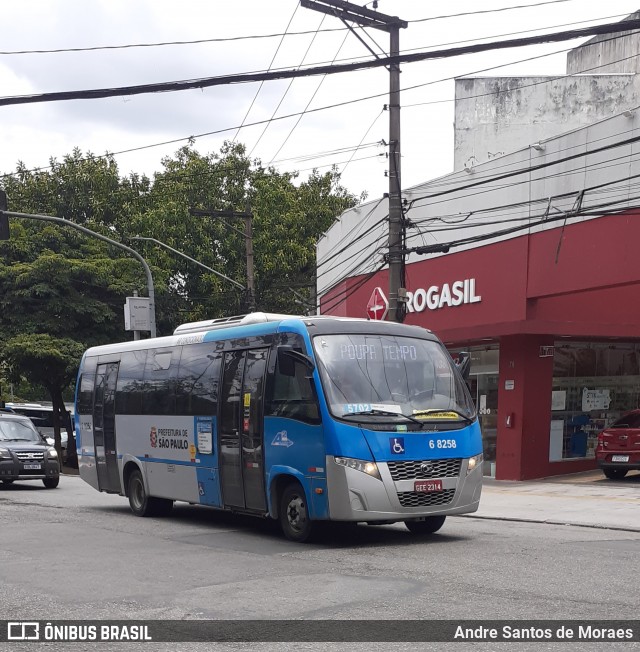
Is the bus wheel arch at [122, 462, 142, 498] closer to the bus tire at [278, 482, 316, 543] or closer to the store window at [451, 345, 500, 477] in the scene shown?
the bus tire at [278, 482, 316, 543]

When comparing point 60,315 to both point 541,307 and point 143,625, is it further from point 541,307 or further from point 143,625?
point 143,625

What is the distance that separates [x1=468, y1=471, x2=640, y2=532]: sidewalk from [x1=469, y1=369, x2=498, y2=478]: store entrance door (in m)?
0.81

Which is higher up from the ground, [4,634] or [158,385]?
[158,385]

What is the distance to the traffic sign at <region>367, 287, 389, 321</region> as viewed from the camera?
28.7m

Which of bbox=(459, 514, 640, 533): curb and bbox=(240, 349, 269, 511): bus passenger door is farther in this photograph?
bbox=(459, 514, 640, 533): curb

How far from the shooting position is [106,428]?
17.9 metres

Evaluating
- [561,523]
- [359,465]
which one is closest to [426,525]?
[359,465]

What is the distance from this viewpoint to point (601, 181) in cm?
2102

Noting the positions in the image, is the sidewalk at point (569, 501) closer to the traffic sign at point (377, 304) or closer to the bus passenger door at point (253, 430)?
the bus passenger door at point (253, 430)

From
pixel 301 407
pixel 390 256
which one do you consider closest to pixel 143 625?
pixel 301 407

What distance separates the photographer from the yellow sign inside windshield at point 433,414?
12398 mm

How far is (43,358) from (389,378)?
977 inches

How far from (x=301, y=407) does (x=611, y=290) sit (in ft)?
46.1

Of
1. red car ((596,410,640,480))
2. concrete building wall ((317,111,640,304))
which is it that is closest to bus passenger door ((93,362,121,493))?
concrete building wall ((317,111,640,304))
